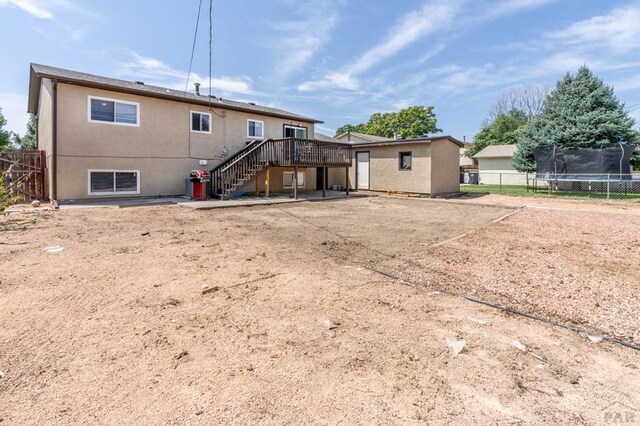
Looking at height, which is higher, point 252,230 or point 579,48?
point 579,48

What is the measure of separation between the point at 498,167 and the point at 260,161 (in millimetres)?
25968

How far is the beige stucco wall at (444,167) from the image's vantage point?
55.9ft

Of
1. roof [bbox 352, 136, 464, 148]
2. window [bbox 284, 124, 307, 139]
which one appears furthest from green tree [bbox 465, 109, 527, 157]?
window [bbox 284, 124, 307, 139]

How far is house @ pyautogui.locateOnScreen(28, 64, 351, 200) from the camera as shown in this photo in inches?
461

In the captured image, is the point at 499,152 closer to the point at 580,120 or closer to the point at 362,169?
the point at 580,120

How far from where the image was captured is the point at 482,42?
57.3ft

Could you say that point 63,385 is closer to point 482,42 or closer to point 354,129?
point 482,42

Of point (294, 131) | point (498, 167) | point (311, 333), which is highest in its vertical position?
point (294, 131)

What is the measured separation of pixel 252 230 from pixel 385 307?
15.8ft

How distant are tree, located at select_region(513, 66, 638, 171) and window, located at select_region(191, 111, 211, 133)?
2101 centimetres

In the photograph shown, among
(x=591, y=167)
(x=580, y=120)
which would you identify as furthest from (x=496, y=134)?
(x=591, y=167)

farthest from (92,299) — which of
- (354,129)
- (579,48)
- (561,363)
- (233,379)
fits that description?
(354,129)

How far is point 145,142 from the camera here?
528 inches

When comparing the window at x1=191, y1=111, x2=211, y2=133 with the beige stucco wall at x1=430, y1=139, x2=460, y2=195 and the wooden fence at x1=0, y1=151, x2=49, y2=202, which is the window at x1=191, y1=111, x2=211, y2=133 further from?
the beige stucco wall at x1=430, y1=139, x2=460, y2=195
